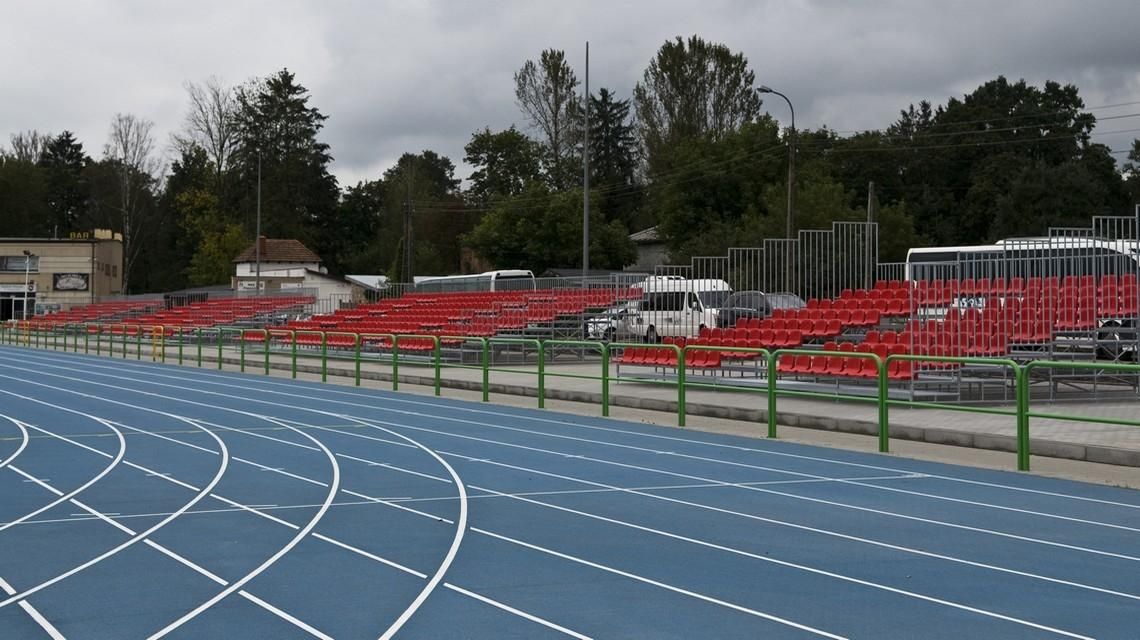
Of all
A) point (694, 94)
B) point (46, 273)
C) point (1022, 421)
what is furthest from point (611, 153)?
point (1022, 421)

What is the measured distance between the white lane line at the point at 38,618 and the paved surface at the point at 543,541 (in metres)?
0.02

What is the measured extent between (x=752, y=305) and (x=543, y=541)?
21.6 metres

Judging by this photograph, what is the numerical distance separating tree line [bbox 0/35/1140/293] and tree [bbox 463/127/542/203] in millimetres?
165

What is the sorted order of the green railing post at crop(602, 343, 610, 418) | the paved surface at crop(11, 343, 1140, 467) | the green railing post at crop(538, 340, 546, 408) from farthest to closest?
1. the green railing post at crop(538, 340, 546, 408)
2. the green railing post at crop(602, 343, 610, 418)
3. the paved surface at crop(11, 343, 1140, 467)

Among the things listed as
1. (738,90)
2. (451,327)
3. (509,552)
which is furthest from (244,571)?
(738,90)

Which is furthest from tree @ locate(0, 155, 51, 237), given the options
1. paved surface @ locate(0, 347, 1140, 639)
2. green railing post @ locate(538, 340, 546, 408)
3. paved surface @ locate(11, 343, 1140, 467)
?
paved surface @ locate(0, 347, 1140, 639)

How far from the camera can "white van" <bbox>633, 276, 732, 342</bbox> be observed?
3094 centimetres

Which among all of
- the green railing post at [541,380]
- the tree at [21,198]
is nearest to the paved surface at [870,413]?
the green railing post at [541,380]

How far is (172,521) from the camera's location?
984 centimetres

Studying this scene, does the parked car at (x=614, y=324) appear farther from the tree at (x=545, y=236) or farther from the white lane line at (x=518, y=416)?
the tree at (x=545, y=236)

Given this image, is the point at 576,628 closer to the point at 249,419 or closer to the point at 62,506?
the point at 62,506

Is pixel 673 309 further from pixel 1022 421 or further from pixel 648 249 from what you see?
pixel 648 249

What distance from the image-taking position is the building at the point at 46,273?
285 feet

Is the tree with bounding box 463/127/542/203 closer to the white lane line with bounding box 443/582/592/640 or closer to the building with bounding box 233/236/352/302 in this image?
the building with bounding box 233/236/352/302
